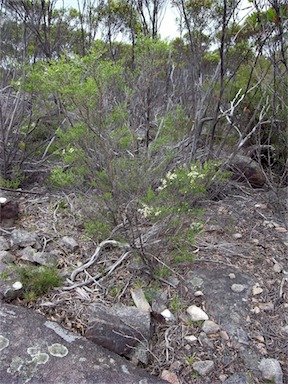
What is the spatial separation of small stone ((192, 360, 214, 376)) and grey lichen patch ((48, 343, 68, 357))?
617 mm

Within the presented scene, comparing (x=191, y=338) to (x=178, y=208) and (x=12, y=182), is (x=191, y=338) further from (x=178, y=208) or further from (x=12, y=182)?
(x=12, y=182)

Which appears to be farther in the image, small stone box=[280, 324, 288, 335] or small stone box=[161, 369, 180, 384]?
small stone box=[280, 324, 288, 335]

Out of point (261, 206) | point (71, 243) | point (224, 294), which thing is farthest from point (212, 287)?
point (261, 206)

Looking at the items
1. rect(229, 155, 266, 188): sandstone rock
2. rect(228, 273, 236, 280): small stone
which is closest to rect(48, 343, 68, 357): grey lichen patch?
rect(228, 273, 236, 280): small stone

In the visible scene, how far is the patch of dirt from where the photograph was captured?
1.73 meters

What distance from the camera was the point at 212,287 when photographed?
207cm

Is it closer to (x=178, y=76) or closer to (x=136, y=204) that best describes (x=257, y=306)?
(x=136, y=204)

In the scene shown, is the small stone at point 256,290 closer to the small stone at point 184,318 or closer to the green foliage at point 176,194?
the small stone at point 184,318

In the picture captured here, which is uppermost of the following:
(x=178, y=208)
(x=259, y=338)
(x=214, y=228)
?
(x=178, y=208)

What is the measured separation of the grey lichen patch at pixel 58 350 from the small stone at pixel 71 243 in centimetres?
76

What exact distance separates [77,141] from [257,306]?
5.11 ft

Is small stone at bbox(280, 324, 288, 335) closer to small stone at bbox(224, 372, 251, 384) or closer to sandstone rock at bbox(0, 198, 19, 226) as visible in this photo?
small stone at bbox(224, 372, 251, 384)

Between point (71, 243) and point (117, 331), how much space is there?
2.74ft

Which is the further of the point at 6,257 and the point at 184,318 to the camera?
the point at 6,257
